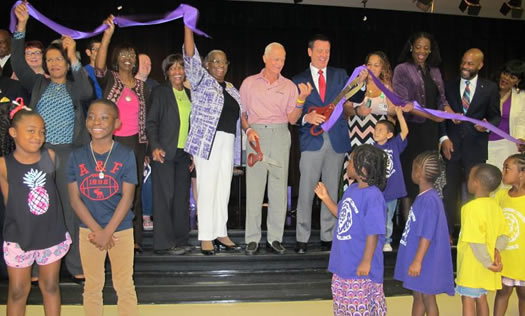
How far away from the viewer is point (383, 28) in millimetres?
10297

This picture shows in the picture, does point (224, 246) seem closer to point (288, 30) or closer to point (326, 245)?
point (326, 245)

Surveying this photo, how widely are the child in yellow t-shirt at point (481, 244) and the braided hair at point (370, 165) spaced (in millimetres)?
597

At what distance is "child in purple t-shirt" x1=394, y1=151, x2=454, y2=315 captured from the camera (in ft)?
10.7

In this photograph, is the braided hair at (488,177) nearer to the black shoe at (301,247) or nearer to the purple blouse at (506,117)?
the black shoe at (301,247)

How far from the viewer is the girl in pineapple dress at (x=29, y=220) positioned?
10.1 feet

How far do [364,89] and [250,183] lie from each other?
133cm

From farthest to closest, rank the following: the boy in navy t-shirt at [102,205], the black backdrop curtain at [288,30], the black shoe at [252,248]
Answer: the black backdrop curtain at [288,30] < the black shoe at [252,248] < the boy in navy t-shirt at [102,205]

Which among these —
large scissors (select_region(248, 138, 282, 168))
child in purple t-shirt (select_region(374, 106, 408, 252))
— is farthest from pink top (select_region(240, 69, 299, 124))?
child in purple t-shirt (select_region(374, 106, 408, 252))

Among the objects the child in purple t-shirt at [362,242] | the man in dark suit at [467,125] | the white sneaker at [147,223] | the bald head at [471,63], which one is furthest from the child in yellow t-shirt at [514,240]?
the white sneaker at [147,223]

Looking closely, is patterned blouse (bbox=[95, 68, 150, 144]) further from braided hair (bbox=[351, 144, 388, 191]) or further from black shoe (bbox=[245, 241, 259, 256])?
braided hair (bbox=[351, 144, 388, 191])

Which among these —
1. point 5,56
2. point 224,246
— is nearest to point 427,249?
point 224,246

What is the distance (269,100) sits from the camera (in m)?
4.71

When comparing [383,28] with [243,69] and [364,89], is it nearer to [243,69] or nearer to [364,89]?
[243,69]

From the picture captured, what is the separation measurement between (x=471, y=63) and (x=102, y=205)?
11.6 feet
